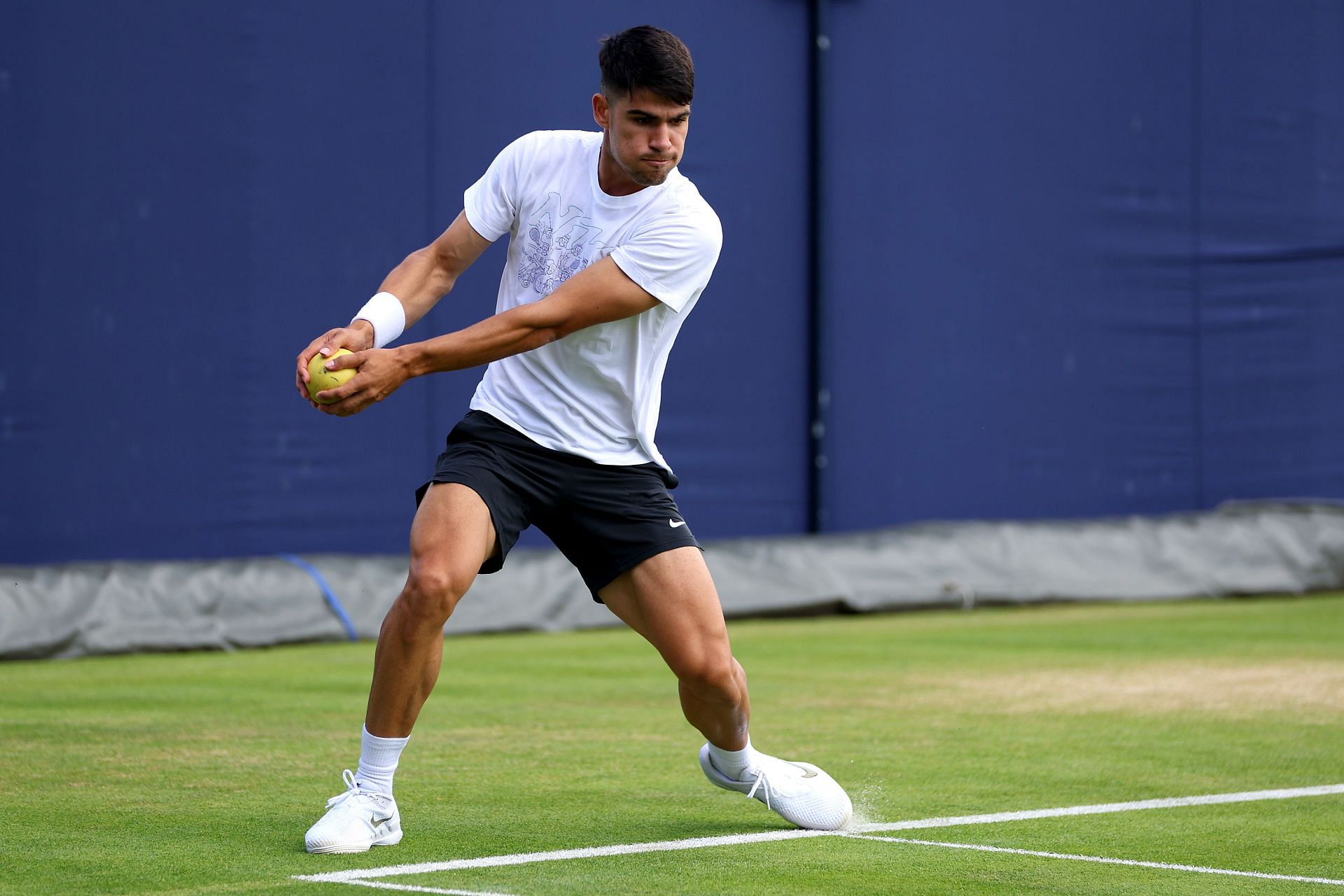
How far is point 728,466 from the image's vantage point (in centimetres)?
1261

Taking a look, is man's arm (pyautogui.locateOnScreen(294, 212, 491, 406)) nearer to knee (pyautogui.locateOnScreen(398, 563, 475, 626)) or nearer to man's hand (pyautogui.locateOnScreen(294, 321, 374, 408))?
man's hand (pyautogui.locateOnScreen(294, 321, 374, 408))

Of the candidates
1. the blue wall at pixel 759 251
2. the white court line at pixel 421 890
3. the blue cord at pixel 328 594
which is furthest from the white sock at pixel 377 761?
the blue wall at pixel 759 251

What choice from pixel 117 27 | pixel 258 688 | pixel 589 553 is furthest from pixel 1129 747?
pixel 117 27

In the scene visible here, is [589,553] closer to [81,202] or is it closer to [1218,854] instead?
[1218,854]

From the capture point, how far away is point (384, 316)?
15.4 feet

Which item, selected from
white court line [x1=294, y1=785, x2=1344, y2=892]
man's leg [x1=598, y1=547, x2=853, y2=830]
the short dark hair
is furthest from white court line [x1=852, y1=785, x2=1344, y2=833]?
the short dark hair

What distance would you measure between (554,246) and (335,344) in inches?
26.8

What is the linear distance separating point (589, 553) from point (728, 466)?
783cm

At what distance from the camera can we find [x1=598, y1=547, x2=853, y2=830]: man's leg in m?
4.70

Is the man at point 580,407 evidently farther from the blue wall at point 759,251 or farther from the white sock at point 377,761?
the blue wall at point 759,251

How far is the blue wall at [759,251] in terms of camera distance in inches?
414

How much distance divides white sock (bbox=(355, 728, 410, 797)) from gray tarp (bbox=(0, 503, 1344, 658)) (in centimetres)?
524

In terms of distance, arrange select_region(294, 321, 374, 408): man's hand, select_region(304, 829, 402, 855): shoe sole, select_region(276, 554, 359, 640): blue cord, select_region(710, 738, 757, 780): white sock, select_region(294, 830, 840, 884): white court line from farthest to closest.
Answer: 1. select_region(276, 554, 359, 640): blue cord
2. select_region(710, 738, 757, 780): white sock
3. select_region(304, 829, 402, 855): shoe sole
4. select_region(294, 321, 374, 408): man's hand
5. select_region(294, 830, 840, 884): white court line

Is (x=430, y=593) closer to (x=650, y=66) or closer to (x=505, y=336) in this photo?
(x=505, y=336)
